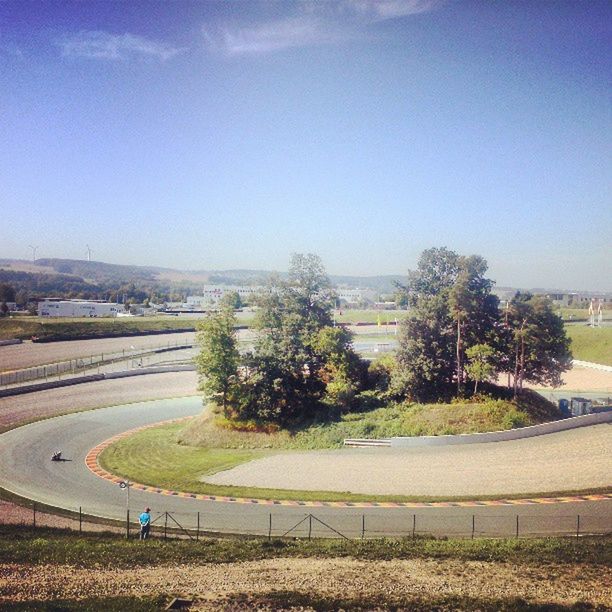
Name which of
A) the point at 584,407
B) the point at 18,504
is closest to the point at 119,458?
the point at 18,504

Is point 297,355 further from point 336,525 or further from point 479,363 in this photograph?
point 336,525

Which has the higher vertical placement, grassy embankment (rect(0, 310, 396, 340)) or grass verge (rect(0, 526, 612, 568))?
grassy embankment (rect(0, 310, 396, 340))

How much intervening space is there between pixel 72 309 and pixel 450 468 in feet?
371

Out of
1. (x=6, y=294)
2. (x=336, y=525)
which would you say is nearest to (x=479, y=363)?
(x=336, y=525)

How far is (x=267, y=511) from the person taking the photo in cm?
2392

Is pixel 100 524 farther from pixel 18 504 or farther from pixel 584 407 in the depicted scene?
pixel 584 407

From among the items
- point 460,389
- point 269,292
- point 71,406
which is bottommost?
point 71,406

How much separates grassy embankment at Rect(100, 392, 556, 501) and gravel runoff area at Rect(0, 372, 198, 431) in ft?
36.2

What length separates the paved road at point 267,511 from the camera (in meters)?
21.5

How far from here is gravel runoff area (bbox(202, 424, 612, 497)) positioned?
2653 centimetres

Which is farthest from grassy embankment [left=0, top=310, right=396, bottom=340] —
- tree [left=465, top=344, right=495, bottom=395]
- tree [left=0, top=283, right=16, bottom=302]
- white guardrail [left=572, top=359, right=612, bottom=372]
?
tree [left=465, top=344, right=495, bottom=395]

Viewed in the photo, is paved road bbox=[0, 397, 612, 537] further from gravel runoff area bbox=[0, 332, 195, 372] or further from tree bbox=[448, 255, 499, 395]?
gravel runoff area bbox=[0, 332, 195, 372]

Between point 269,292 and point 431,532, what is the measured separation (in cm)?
2287

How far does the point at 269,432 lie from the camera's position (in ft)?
120
